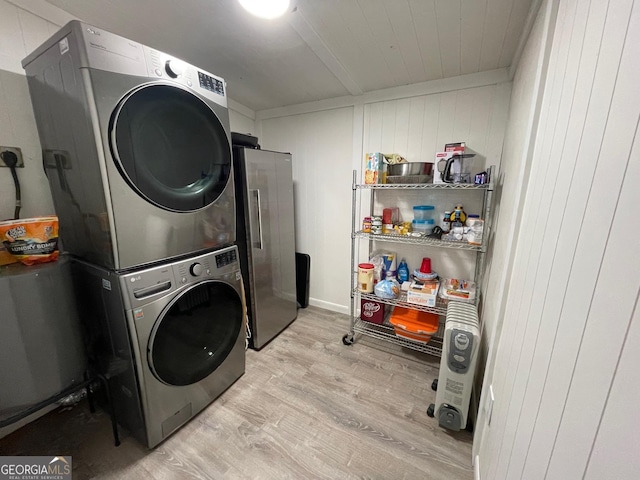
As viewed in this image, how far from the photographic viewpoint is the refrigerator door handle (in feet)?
5.77

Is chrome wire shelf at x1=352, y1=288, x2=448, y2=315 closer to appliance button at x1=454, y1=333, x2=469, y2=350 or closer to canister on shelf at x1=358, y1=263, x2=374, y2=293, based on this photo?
canister on shelf at x1=358, y1=263, x2=374, y2=293

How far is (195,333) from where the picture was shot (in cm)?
135

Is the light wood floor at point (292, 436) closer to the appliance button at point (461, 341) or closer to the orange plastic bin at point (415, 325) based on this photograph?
the orange plastic bin at point (415, 325)

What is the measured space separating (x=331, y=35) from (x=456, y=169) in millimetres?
1113

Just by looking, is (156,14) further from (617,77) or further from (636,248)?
(636,248)

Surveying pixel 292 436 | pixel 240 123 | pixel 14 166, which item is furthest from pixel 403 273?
pixel 14 166

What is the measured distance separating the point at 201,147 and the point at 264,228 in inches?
30.0

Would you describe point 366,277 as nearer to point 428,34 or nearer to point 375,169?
A: point 375,169

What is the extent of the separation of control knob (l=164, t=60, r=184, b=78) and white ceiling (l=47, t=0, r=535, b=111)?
0.29 metres

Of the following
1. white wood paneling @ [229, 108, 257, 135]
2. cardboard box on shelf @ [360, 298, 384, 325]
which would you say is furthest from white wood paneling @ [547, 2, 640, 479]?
white wood paneling @ [229, 108, 257, 135]

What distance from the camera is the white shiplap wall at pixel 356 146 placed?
69.6 inches

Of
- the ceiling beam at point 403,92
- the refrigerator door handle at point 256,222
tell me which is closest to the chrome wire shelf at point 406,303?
the refrigerator door handle at point 256,222

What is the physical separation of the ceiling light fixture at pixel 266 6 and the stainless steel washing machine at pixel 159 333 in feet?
3.68

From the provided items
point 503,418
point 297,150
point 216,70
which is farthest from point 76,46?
point 503,418
